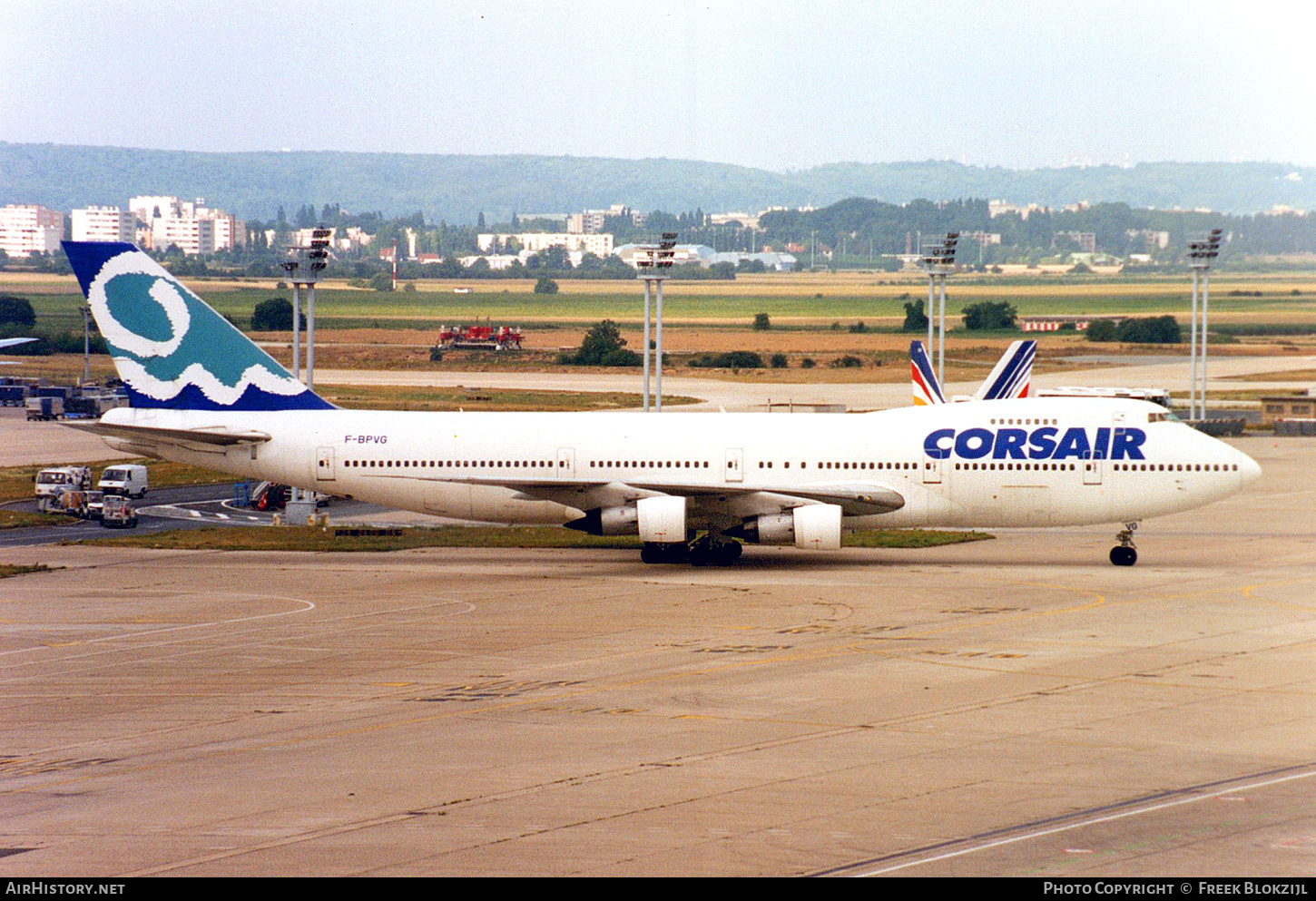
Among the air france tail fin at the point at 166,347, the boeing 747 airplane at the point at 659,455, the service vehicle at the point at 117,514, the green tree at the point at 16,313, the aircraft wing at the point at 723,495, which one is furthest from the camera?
the green tree at the point at 16,313

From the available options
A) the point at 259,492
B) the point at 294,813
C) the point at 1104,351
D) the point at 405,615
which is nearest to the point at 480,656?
the point at 405,615

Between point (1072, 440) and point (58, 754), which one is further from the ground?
point (1072, 440)

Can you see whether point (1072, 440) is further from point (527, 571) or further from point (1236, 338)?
point (1236, 338)

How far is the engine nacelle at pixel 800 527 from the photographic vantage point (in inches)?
1623

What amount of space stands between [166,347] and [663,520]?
16.1m

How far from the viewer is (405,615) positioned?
114 ft

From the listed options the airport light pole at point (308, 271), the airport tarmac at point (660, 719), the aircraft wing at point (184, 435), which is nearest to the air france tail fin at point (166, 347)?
the aircraft wing at point (184, 435)

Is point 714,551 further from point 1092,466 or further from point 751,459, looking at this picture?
point 1092,466

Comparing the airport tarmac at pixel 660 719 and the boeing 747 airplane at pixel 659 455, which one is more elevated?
the boeing 747 airplane at pixel 659 455

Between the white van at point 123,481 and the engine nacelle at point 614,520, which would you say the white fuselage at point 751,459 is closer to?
the engine nacelle at point 614,520

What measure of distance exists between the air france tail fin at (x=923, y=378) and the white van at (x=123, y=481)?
3382cm

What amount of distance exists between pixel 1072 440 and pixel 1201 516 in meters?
15.8

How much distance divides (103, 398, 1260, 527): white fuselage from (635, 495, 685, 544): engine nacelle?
0.79m

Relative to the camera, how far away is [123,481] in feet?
197
